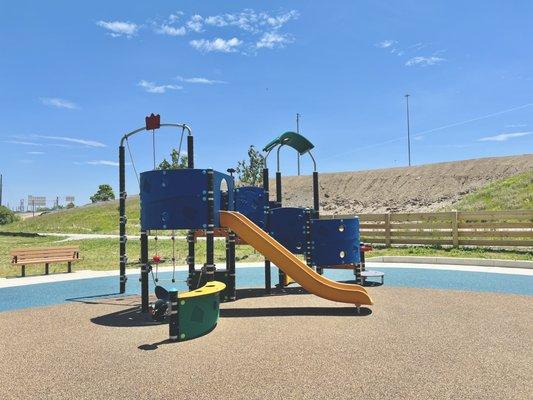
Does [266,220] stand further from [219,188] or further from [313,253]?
[219,188]

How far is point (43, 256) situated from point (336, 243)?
9.75 metres

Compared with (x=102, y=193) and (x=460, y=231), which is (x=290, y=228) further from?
(x=102, y=193)

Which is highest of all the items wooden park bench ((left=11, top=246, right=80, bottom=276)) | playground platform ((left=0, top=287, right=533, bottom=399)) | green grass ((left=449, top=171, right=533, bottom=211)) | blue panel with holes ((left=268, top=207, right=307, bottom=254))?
green grass ((left=449, top=171, right=533, bottom=211))

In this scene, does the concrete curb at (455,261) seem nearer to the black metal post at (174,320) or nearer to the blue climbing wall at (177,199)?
the blue climbing wall at (177,199)

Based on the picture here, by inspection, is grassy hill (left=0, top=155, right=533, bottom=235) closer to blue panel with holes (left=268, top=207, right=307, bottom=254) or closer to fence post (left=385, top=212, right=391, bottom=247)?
fence post (left=385, top=212, right=391, bottom=247)

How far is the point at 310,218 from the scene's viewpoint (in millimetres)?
10984

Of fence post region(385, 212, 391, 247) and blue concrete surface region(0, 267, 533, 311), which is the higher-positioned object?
fence post region(385, 212, 391, 247)

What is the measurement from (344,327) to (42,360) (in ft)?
14.6

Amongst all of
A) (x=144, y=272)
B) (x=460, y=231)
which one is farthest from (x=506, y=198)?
(x=144, y=272)

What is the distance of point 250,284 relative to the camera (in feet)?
40.3

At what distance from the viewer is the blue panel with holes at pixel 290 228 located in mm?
11172

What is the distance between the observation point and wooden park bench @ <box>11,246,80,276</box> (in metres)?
13.5

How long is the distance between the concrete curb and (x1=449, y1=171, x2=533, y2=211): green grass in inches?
728

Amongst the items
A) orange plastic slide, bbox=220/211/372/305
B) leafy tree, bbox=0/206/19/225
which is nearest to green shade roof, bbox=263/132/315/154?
orange plastic slide, bbox=220/211/372/305
